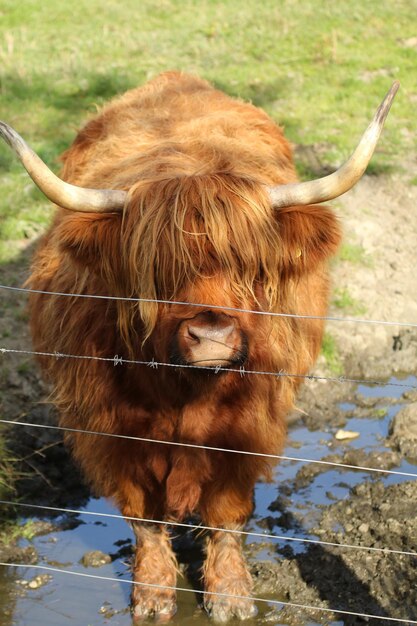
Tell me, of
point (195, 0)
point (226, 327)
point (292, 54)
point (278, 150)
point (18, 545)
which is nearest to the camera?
point (226, 327)

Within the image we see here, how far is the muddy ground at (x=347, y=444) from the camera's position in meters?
4.20

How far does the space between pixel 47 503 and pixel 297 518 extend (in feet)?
4.40

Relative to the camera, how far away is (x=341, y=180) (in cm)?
340

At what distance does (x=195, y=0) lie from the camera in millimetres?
13195

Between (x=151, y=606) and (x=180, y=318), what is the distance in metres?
1.60

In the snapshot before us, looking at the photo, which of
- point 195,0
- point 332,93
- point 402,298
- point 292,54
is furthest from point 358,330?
point 195,0

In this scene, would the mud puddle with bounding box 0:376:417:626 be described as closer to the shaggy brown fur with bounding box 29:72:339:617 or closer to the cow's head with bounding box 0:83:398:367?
the shaggy brown fur with bounding box 29:72:339:617

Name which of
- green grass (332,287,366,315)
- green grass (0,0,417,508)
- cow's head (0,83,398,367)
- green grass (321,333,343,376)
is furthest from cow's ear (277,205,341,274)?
green grass (0,0,417,508)

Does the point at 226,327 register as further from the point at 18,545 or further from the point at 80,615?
the point at 18,545

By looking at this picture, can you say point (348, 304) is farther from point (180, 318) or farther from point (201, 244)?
point (180, 318)

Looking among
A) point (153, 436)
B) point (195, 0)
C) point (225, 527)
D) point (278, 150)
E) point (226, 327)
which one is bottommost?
point (195, 0)

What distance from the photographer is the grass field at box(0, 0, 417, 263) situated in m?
9.02

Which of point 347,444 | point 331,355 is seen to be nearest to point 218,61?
point 331,355

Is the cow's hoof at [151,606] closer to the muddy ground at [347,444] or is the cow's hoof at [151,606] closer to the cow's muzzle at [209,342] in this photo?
the muddy ground at [347,444]
